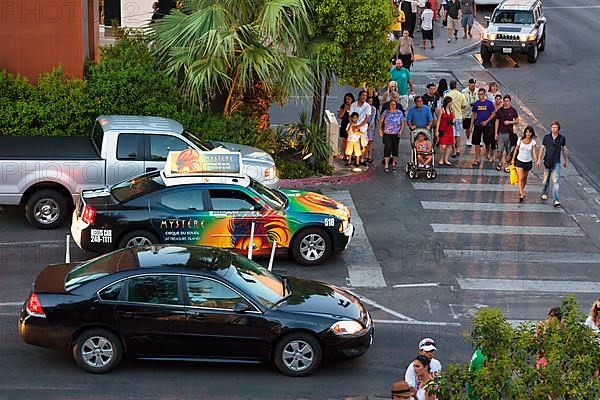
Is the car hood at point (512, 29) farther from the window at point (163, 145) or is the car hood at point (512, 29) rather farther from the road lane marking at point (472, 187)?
the window at point (163, 145)

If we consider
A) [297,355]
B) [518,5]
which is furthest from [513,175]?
[518,5]

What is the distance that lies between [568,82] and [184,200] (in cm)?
1824

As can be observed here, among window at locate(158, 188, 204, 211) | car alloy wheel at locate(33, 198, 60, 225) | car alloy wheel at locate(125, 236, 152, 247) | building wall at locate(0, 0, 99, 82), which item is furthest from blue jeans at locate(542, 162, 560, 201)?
building wall at locate(0, 0, 99, 82)

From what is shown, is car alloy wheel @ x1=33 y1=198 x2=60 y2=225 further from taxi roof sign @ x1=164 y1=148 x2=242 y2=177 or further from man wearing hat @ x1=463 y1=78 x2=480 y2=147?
man wearing hat @ x1=463 y1=78 x2=480 y2=147

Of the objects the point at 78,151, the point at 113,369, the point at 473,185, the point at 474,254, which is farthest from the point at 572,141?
the point at 113,369

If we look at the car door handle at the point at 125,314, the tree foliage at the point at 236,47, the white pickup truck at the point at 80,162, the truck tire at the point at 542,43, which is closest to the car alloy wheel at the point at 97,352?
the car door handle at the point at 125,314

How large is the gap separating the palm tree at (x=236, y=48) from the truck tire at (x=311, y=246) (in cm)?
494

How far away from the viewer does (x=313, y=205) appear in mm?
17078

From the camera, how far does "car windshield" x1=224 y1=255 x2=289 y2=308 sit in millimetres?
12836

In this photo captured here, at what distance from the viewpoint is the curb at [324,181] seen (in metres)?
21.4

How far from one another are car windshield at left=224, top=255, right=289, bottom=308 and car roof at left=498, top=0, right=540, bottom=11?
2324cm

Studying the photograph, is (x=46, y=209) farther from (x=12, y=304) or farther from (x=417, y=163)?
(x=417, y=163)

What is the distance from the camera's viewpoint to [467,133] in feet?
80.4

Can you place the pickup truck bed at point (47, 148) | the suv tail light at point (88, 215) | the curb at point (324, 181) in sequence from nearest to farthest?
the suv tail light at point (88, 215), the pickup truck bed at point (47, 148), the curb at point (324, 181)
